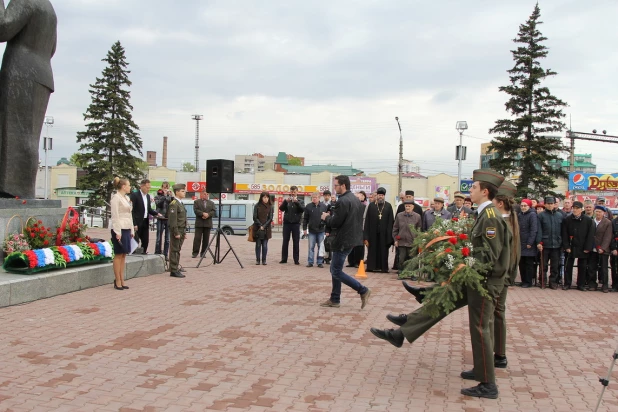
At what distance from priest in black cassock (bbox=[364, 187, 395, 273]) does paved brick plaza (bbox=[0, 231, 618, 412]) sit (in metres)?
4.21

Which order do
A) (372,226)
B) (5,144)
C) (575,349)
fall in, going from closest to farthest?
(575,349)
(5,144)
(372,226)

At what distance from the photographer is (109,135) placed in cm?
3425

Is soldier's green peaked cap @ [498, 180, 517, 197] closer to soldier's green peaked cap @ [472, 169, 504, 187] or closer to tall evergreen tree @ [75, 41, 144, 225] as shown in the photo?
soldier's green peaked cap @ [472, 169, 504, 187]

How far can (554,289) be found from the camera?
39.6 feet

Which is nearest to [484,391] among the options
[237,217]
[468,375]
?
[468,375]

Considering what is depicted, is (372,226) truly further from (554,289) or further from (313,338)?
(313,338)

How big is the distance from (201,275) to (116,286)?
2485 mm

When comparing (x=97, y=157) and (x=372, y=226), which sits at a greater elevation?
(x=97, y=157)

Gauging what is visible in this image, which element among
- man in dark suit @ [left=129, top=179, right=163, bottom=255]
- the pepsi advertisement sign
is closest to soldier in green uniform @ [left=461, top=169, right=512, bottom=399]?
man in dark suit @ [left=129, top=179, right=163, bottom=255]

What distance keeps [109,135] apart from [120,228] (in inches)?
1054

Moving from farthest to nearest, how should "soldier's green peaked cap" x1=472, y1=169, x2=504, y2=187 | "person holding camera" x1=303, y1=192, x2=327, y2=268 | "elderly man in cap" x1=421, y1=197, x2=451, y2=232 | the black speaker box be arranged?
"person holding camera" x1=303, y1=192, x2=327, y2=268
the black speaker box
"elderly man in cap" x1=421, y1=197, x2=451, y2=232
"soldier's green peaked cap" x1=472, y1=169, x2=504, y2=187

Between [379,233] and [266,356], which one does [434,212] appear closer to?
[379,233]

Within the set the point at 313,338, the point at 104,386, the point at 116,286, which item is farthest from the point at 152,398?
the point at 116,286

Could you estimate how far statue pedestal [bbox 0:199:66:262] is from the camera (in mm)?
8875
